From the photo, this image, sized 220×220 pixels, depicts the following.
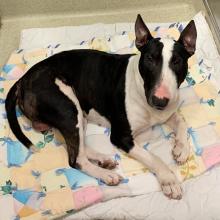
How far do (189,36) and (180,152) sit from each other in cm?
60

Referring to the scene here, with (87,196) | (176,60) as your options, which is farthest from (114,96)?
(87,196)

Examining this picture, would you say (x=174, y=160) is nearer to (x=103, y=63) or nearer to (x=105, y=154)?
(x=105, y=154)

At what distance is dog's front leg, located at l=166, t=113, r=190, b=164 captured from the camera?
2.27 metres

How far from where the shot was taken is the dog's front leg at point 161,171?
2150 millimetres

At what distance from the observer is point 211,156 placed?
7.50 ft

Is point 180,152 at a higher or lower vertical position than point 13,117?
lower

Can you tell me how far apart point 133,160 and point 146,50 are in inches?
24.1

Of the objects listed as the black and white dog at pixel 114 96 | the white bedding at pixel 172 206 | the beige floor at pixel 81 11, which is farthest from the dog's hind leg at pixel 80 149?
the beige floor at pixel 81 11

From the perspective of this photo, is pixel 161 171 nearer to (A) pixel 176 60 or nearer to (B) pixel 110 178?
(B) pixel 110 178

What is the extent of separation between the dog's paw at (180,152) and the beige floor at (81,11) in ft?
4.70

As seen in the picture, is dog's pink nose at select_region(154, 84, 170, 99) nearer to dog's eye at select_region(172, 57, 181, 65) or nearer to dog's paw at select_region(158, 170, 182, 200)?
dog's eye at select_region(172, 57, 181, 65)

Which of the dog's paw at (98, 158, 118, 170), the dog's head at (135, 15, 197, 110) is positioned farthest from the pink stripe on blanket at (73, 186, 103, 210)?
the dog's head at (135, 15, 197, 110)

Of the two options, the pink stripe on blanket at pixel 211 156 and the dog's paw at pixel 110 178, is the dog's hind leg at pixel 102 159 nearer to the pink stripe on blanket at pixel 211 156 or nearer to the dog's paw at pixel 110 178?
the dog's paw at pixel 110 178

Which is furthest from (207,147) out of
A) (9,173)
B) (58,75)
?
(9,173)
